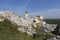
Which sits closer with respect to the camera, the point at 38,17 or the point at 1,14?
the point at 1,14

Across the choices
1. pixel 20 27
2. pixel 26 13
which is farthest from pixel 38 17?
pixel 20 27

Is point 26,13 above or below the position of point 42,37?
above

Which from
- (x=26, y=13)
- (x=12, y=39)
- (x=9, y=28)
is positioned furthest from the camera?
(x=26, y=13)

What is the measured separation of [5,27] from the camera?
80.1 ft

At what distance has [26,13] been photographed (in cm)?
3350

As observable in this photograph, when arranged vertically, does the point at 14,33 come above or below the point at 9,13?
below

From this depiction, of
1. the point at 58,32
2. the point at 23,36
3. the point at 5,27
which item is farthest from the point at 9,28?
the point at 58,32

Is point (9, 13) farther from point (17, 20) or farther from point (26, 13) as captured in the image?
point (26, 13)

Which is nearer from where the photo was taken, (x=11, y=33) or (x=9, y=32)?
(x=11, y=33)

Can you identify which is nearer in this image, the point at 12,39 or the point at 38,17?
the point at 12,39

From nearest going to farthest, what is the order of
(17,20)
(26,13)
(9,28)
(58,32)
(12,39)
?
(12,39), (58,32), (9,28), (17,20), (26,13)

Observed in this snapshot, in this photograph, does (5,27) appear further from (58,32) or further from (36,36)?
(58,32)

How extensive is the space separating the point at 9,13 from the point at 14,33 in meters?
6.54

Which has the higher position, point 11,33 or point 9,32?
point 9,32
